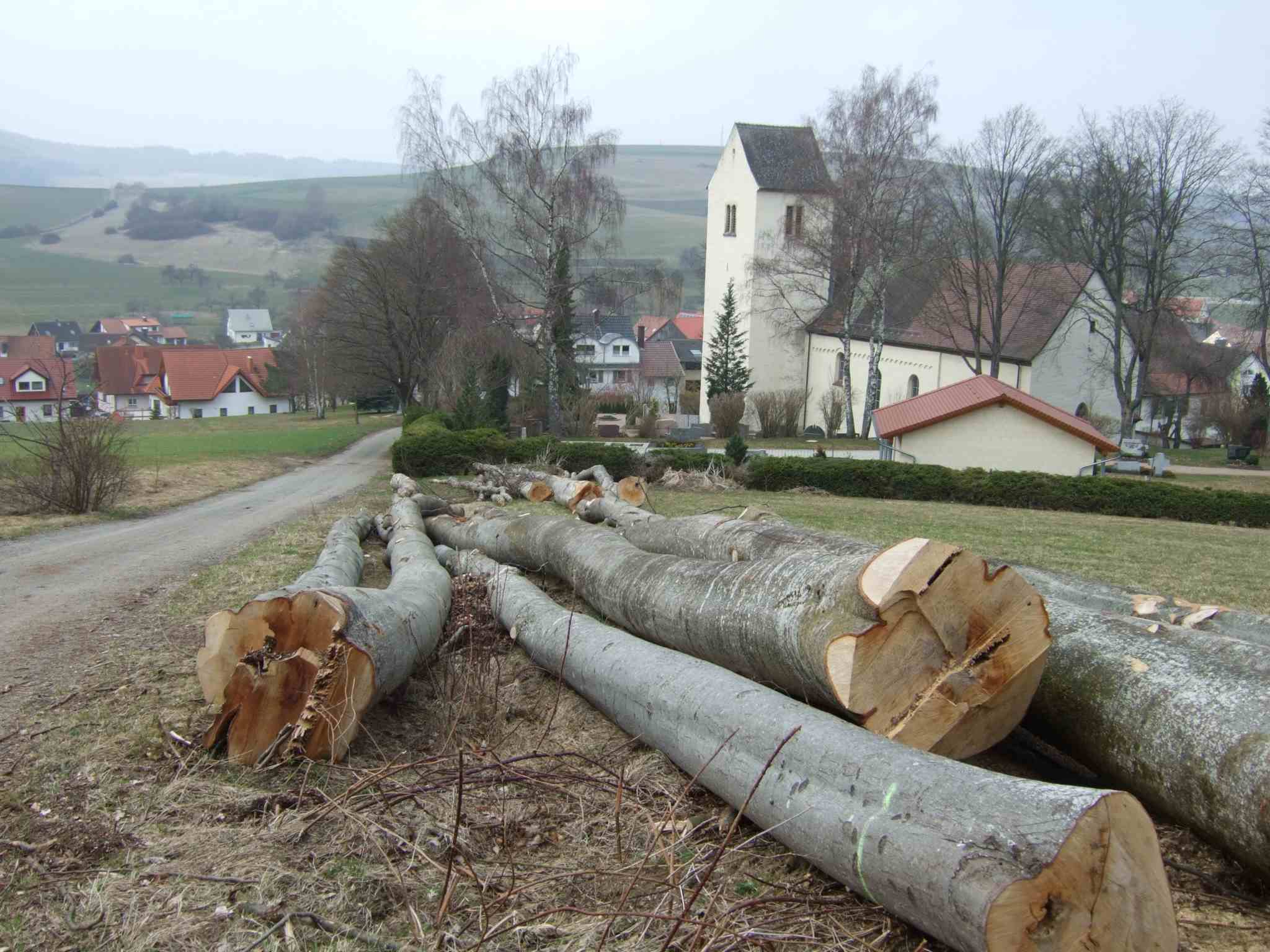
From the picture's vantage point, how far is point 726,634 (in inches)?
193

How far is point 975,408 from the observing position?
24.1 m

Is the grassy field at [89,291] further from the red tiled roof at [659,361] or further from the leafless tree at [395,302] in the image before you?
the leafless tree at [395,302]

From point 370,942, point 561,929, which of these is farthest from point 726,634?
point 370,942

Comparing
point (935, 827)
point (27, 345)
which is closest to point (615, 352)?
point (27, 345)

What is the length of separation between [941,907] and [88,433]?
15.0 meters

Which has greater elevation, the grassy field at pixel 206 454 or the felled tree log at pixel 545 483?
the felled tree log at pixel 545 483

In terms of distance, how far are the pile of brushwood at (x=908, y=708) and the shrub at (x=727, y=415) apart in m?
32.4

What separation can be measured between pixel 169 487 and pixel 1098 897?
1946 cm

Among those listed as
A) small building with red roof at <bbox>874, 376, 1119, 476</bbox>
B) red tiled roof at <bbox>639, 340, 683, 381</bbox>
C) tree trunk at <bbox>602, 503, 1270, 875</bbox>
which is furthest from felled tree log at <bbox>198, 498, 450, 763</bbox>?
red tiled roof at <bbox>639, 340, 683, 381</bbox>


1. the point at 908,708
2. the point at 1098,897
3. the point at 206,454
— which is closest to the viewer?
the point at 1098,897

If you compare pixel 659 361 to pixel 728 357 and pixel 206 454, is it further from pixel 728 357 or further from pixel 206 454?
pixel 206 454

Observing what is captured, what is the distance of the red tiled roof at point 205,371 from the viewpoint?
68125 millimetres

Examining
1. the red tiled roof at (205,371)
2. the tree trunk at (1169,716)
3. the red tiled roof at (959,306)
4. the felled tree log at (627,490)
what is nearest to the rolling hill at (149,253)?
the red tiled roof at (205,371)

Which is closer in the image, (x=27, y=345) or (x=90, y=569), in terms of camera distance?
(x=90, y=569)
